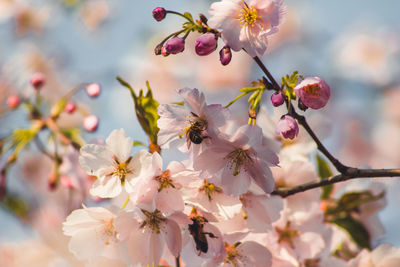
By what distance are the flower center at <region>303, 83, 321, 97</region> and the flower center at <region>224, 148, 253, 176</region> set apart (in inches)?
7.4

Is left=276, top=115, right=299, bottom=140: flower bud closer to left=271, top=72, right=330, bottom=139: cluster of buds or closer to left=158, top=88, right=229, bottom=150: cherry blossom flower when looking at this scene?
left=271, top=72, right=330, bottom=139: cluster of buds

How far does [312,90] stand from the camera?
95 centimetres

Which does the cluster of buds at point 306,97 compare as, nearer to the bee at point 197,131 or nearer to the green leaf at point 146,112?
the bee at point 197,131

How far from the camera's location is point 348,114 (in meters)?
4.63

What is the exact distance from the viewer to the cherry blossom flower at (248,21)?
999mm

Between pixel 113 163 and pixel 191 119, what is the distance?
0.75ft

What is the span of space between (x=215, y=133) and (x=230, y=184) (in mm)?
130

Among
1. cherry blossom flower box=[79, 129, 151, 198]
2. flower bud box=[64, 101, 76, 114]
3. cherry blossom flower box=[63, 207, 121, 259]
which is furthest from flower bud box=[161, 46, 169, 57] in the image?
flower bud box=[64, 101, 76, 114]

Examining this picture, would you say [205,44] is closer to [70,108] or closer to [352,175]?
[352,175]

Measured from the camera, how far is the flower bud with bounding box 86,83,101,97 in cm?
159

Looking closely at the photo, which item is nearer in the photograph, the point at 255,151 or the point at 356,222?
the point at 255,151

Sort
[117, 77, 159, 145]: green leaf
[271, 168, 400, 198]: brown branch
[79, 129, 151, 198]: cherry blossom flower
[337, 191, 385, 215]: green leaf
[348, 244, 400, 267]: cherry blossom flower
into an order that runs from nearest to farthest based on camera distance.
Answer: [271, 168, 400, 198]: brown branch
[79, 129, 151, 198]: cherry blossom flower
[117, 77, 159, 145]: green leaf
[348, 244, 400, 267]: cherry blossom flower
[337, 191, 385, 215]: green leaf

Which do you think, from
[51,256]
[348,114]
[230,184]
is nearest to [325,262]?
[230,184]

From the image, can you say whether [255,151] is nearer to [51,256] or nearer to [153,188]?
[153,188]
